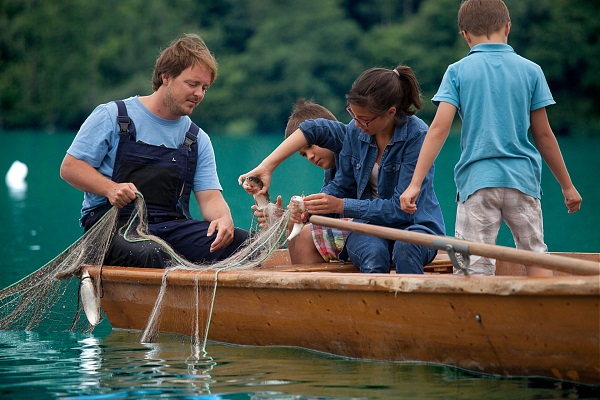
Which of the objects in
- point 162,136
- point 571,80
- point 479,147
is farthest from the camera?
point 571,80

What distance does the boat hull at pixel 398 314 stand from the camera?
178 inches

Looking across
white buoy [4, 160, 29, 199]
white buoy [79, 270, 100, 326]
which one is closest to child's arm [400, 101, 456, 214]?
white buoy [79, 270, 100, 326]

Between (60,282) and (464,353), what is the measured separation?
8.89 feet

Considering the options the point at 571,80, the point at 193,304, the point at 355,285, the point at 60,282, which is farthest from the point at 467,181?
the point at 571,80

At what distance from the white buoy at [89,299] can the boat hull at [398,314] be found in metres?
0.05

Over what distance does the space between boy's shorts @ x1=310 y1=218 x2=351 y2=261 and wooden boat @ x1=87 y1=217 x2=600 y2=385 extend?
0.11 metres

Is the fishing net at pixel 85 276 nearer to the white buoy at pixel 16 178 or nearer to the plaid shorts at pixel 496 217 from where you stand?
the plaid shorts at pixel 496 217

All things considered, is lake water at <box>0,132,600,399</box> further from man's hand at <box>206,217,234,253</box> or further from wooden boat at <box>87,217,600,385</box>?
man's hand at <box>206,217,234,253</box>

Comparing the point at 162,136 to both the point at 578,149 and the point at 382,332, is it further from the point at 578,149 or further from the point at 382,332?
the point at 578,149

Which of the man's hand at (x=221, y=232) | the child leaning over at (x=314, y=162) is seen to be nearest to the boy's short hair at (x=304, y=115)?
the child leaning over at (x=314, y=162)

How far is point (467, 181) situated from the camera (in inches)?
214

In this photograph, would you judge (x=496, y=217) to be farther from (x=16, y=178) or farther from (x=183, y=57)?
(x=16, y=178)

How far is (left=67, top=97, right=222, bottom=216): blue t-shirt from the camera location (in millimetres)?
6297

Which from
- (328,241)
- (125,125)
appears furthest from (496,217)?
(125,125)
